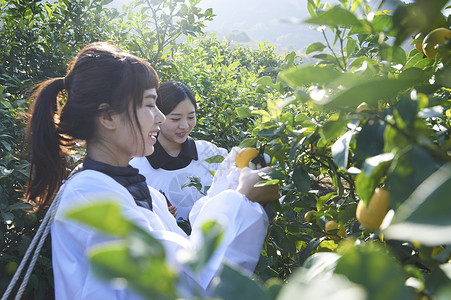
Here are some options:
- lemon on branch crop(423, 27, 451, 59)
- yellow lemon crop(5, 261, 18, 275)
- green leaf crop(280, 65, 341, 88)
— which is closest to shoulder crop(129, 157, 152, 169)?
yellow lemon crop(5, 261, 18, 275)

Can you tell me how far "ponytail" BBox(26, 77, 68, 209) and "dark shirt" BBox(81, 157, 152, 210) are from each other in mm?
210

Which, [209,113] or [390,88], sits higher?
[390,88]

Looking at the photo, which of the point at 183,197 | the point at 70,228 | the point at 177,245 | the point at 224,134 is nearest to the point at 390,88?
the point at 177,245

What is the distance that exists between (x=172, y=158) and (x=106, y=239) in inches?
60.1

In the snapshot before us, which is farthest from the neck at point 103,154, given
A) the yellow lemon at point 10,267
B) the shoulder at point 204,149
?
the shoulder at point 204,149

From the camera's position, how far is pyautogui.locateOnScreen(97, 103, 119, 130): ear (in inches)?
46.6

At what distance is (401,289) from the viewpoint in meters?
0.20

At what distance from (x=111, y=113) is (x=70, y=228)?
402 mm

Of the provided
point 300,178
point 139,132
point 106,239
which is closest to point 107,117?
point 139,132

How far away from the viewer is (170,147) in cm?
245

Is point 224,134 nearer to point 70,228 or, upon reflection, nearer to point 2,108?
point 2,108

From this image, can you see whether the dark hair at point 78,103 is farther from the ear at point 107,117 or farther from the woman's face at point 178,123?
the woman's face at point 178,123

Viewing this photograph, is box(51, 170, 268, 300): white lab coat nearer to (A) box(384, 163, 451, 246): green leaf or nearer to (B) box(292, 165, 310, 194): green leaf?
(B) box(292, 165, 310, 194): green leaf

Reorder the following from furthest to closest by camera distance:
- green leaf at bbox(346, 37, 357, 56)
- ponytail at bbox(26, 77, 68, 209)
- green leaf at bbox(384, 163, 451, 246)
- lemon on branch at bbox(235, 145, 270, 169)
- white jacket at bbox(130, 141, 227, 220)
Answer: white jacket at bbox(130, 141, 227, 220) < ponytail at bbox(26, 77, 68, 209) < lemon on branch at bbox(235, 145, 270, 169) < green leaf at bbox(346, 37, 357, 56) < green leaf at bbox(384, 163, 451, 246)
